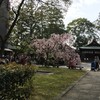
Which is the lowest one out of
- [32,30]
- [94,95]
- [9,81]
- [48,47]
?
[94,95]

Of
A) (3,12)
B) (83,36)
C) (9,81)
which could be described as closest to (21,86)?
(9,81)

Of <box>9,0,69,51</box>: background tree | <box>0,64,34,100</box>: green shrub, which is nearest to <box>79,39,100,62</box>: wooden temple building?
<box>9,0,69,51</box>: background tree

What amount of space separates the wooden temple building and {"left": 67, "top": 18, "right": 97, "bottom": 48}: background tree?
954 inches

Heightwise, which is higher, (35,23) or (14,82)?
(35,23)

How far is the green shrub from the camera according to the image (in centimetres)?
872

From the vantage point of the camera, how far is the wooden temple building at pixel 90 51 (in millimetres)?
82312

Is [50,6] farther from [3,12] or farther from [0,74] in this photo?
[3,12]

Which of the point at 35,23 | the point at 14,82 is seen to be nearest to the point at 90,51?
the point at 35,23

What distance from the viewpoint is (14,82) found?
9.76 metres

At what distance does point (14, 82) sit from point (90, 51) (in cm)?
7424

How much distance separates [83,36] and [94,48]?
29240mm

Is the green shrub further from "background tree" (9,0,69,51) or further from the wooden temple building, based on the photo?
the wooden temple building

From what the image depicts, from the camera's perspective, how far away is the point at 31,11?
26.6 m

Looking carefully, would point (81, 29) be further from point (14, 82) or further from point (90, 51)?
point (14, 82)
